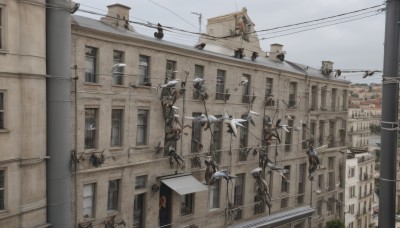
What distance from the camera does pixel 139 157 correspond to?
23.8 m

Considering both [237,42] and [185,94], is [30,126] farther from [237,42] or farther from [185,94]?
[237,42]

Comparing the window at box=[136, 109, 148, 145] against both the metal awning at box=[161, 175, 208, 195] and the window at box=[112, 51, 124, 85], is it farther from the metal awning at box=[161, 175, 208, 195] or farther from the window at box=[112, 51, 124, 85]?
the metal awning at box=[161, 175, 208, 195]

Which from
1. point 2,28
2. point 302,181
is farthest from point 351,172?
point 2,28

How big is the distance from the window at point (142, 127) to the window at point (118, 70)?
218 cm

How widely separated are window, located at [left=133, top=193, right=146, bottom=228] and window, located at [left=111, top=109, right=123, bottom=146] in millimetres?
3593

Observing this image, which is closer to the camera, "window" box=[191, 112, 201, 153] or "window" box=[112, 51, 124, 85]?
"window" box=[112, 51, 124, 85]

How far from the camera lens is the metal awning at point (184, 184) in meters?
24.3

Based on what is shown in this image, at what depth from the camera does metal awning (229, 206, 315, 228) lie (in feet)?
99.0

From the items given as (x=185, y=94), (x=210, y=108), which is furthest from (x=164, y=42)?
(x=210, y=108)

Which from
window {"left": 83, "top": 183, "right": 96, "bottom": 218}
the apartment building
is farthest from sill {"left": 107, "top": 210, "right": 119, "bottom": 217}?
the apartment building

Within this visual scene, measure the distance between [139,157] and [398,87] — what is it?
55.4 ft

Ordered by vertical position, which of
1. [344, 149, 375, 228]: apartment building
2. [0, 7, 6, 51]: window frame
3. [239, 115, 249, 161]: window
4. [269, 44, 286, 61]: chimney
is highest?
[269, 44, 286, 61]: chimney

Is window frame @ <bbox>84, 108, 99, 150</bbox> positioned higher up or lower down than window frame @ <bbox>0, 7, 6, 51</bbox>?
lower down

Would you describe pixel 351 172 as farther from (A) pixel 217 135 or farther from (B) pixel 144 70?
(B) pixel 144 70
